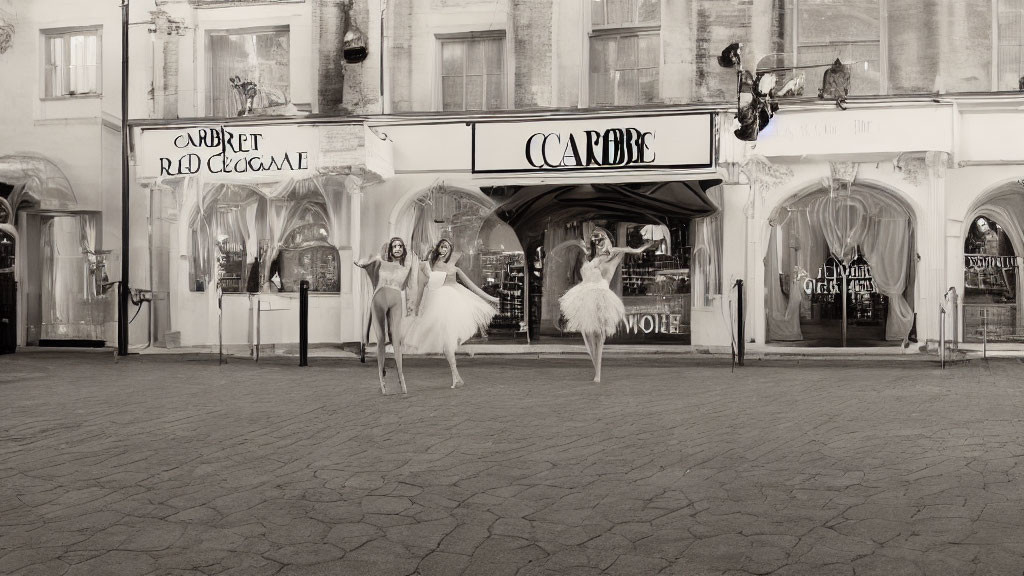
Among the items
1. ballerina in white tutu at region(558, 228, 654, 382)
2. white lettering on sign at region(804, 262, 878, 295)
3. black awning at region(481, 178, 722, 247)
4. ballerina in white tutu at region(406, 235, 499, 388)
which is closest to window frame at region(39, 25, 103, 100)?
black awning at region(481, 178, 722, 247)

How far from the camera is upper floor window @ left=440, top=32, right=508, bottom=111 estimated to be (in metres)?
18.5

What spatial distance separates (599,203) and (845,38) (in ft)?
17.3

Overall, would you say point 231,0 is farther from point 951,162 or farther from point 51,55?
point 951,162

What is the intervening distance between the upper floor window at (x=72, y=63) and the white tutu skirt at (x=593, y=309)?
1221 cm

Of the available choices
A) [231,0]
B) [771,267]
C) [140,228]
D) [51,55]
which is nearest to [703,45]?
[771,267]

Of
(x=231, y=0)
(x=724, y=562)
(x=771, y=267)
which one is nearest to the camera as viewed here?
(x=724, y=562)

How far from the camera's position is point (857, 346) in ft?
56.5

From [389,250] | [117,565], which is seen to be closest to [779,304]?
[389,250]

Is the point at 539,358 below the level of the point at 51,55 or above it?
below

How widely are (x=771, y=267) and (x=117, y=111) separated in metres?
13.2

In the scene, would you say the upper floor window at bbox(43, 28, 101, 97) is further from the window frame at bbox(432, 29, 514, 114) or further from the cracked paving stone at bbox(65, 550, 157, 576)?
the cracked paving stone at bbox(65, 550, 157, 576)

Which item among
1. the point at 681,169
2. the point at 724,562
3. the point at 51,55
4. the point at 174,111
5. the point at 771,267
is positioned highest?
the point at 51,55

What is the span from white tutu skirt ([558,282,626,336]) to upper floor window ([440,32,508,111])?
665cm

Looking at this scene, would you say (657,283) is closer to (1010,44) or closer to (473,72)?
(473,72)
